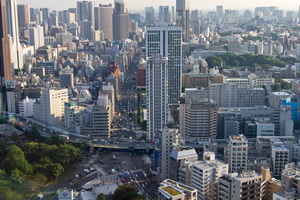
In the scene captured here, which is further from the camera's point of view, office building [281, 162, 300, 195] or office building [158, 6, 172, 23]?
office building [158, 6, 172, 23]

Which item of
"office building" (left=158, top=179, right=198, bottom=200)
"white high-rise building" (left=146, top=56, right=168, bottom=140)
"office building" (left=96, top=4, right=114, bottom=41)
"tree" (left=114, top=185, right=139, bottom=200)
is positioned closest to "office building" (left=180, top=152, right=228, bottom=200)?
"office building" (left=158, top=179, right=198, bottom=200)

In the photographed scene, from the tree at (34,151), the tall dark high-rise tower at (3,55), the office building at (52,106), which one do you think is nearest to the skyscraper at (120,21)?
the tall dark high-rise tower at (3,55)

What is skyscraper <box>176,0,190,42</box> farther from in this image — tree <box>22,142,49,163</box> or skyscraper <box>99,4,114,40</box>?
tree <box>22,142,49,163</box>

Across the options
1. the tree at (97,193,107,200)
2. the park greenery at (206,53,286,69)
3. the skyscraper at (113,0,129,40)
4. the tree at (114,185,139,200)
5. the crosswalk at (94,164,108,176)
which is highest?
the skyscraper at (113,0,129,40)

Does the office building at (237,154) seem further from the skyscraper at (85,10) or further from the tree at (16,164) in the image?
the skyscraper at (85,10)

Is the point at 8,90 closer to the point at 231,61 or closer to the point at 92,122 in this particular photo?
the point at 92,122

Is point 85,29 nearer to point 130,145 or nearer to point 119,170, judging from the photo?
point 130,145
